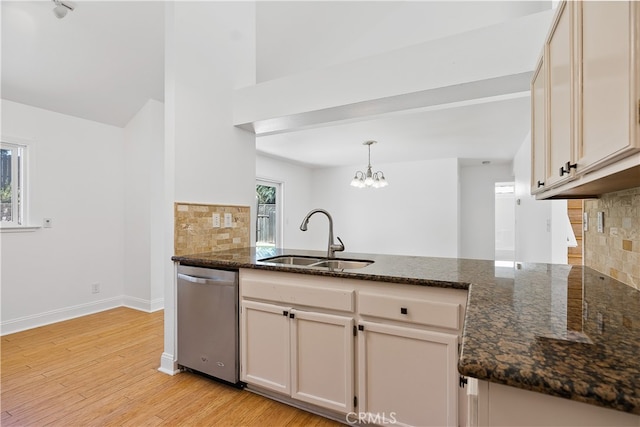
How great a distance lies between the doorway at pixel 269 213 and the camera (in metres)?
6.08

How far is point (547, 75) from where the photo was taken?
138cm

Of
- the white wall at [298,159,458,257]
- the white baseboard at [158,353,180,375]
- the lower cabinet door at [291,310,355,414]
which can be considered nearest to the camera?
the lower cabinet door at [291,310,355,414]

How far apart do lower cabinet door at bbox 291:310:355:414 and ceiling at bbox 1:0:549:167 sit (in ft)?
7.03

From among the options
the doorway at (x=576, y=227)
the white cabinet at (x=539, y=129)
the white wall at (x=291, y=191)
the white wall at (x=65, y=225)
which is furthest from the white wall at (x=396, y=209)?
the white cabinet at (x=539, y=129)

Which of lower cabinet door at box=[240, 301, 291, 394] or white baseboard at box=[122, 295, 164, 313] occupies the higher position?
lower cabinet door at box=[240, 301, 291, 394]

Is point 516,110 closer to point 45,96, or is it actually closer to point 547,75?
point 547,75

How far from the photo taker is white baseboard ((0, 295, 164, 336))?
3.18 m

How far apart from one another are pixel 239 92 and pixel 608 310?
284cm

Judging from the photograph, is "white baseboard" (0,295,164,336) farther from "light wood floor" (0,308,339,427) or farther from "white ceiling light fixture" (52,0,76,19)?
"white ceiling light fixture" (52,0,76,19)

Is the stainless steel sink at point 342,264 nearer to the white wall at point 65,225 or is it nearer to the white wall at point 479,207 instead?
the white wall at point 65,225

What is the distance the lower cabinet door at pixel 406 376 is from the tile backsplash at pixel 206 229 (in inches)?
61.7

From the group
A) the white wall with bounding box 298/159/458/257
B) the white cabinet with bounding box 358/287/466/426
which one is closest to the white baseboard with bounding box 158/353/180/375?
the white cabinet with bounding box 358/287/466/426

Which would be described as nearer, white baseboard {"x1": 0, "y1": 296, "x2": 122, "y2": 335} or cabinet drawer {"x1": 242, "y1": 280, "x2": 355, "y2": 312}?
cabinet drawer {"x1": 242, "y1": 280, "x2": 355, "y2": 312}

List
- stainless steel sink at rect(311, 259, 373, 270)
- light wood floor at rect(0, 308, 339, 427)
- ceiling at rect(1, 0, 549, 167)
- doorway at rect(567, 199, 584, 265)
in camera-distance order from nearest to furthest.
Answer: light wood floor at rect(0, 308, 339, 427) → stainless steel sink at rect(311, 259, 373, 270) → ceiling at rect(1, 0, 549, 167) → doorway at rect(567, 199, 584, 265)
